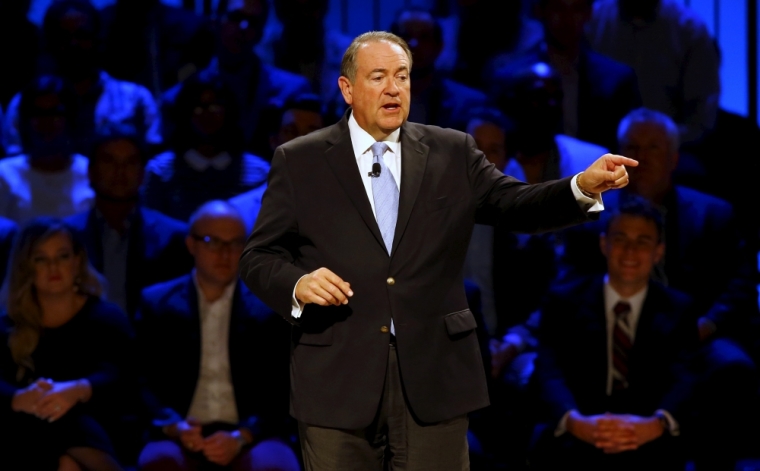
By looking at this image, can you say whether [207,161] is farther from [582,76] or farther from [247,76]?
[582,76]

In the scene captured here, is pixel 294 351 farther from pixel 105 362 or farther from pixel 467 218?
pixel 105 362

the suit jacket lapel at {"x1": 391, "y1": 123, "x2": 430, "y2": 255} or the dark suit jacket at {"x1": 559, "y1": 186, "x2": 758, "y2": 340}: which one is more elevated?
the suit jacket lapel at {"x1": 391, "y1": 123, "x2": 430, "y2": 255}

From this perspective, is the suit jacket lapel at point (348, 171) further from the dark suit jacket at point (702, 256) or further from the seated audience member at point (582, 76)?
the seated audience member at point (582, 76)

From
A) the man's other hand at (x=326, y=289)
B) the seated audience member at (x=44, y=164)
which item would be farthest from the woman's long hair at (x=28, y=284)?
the man's other hand at (x=326, y=289)

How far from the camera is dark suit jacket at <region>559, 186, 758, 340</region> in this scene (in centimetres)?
365

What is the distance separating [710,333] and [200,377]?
189cm

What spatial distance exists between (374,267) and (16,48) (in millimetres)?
3032

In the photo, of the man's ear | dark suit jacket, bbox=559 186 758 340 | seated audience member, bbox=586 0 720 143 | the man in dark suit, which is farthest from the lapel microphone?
seated audience member, bbox=586 0 720 143

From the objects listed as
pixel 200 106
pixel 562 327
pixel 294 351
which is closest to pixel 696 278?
pixel 562 327

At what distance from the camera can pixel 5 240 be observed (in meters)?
3.77

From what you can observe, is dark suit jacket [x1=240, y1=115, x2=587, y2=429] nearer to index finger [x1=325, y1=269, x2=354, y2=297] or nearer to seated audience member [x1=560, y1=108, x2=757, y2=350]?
index finger [x1=325, y1=269, x2=354, y2=297]

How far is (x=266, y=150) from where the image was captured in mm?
3986

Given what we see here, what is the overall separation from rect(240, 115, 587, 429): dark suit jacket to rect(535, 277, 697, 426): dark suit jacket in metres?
1.68

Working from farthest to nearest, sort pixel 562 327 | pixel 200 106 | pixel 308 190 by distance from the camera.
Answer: pixel 200 106
pixel 562 327
pixel 308 190
